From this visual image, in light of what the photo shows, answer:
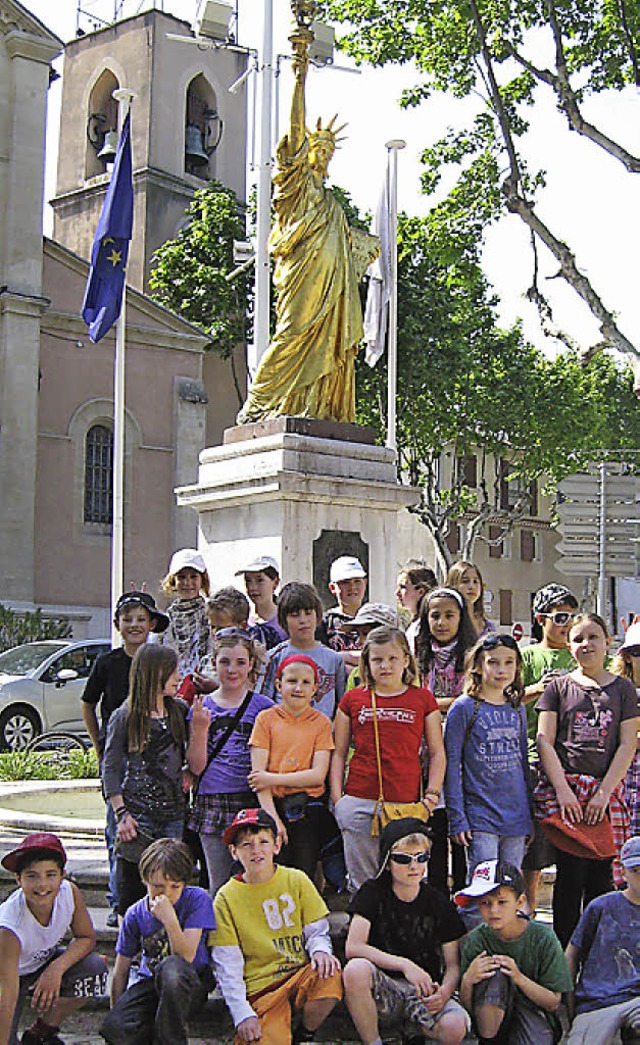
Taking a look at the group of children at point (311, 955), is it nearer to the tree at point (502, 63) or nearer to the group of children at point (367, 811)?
the group of children at point (367, 811)

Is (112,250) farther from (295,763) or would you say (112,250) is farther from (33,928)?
(33,928)

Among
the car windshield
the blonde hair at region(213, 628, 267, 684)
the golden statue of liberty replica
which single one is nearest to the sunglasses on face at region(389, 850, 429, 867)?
the blonde hair at region(213, 628, 267, 684)

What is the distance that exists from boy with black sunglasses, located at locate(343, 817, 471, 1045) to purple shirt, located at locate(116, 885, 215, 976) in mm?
597

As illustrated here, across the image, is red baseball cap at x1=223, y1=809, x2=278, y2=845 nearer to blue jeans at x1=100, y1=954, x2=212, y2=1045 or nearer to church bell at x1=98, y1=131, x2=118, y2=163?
blue jeans at x1=100, y1=954, x2=212, y2=1045

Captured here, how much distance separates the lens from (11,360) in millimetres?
28641

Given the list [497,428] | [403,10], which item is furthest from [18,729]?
[497,428]

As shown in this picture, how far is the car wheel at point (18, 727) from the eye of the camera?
17.8 meters

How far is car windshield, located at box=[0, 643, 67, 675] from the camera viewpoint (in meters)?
19.2

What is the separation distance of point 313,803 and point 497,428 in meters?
27.9

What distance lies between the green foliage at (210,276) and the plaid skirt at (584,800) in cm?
2796

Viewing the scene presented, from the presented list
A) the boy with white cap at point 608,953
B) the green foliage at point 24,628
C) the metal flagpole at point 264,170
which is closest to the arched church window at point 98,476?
the green foliage at point 24,628

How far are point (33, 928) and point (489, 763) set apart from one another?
213 cm

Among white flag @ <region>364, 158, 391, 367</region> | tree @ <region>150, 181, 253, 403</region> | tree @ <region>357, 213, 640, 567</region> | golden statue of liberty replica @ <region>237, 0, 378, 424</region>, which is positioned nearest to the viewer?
golden statue of liberty replica @ <region>237, 0, 378, 424</region>

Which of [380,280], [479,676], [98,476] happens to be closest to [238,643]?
[479,676]
